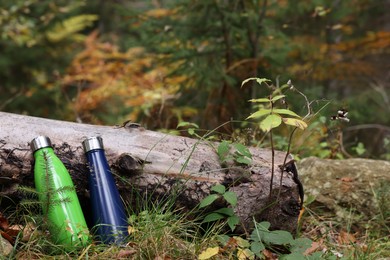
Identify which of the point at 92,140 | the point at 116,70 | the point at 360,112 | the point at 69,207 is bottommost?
the point at 360,112

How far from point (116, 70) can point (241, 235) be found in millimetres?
7842

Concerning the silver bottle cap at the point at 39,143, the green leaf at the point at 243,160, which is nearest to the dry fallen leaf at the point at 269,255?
the green leaf at the point at 243,160

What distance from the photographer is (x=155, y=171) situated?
281 centimetres

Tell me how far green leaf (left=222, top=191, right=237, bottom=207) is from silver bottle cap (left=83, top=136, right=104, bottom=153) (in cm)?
75

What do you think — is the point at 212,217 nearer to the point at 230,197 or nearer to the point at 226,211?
the point at 226,211

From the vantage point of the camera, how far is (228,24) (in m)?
5.89

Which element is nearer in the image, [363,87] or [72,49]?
[363,87]

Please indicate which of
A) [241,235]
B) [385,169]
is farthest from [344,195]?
[241,235]

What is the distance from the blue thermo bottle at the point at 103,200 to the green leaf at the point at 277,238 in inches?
29.4

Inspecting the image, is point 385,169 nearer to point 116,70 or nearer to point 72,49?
point 116,70

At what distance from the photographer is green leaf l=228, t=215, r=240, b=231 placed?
103 inches

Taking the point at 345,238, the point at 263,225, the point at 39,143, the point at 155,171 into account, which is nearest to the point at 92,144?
the point at 39,143

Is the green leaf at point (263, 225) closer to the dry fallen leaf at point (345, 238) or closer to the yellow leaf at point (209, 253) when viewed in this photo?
the yellow leaf at point (209, 253)

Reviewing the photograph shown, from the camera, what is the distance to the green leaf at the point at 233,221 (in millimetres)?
2615
